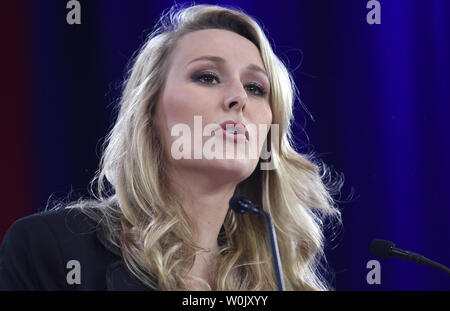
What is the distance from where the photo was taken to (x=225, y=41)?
1.71 metres

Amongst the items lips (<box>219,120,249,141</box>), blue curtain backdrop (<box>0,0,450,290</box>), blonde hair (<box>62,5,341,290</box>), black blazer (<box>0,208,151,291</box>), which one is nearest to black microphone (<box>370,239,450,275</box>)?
blonde hair (<box>62,5,341,290</box>)

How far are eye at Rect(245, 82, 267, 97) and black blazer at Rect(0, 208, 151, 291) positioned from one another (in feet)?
1.92

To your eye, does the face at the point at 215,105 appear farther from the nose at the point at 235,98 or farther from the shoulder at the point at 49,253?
the shoulder at the point at 49,253

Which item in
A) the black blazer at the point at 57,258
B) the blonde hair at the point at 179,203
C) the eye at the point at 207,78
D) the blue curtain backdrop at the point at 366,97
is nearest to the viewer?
the black blazer at the point at 57,258

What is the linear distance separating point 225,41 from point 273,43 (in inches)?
23.1

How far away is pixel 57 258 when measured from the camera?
1.42 meters

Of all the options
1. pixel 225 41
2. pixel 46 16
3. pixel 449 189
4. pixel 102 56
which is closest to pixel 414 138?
pixel 449 189

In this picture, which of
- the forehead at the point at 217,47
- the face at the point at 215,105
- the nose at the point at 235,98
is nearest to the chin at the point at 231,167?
the face at the point at 215,105

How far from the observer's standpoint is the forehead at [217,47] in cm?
167

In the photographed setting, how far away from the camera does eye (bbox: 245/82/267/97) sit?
1703 millimetres

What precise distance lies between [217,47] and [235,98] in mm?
207

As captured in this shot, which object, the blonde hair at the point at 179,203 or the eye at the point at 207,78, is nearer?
the blonde hair at the point at 179,203

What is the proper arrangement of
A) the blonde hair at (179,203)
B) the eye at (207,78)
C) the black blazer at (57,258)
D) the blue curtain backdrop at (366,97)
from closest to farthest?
the black blazer at (57,258) → the blonde hair at (179,203) → the eye at (207,78) → the blue curtain backdrop at (366,97)

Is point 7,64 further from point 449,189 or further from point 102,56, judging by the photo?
Result: point 449,189
